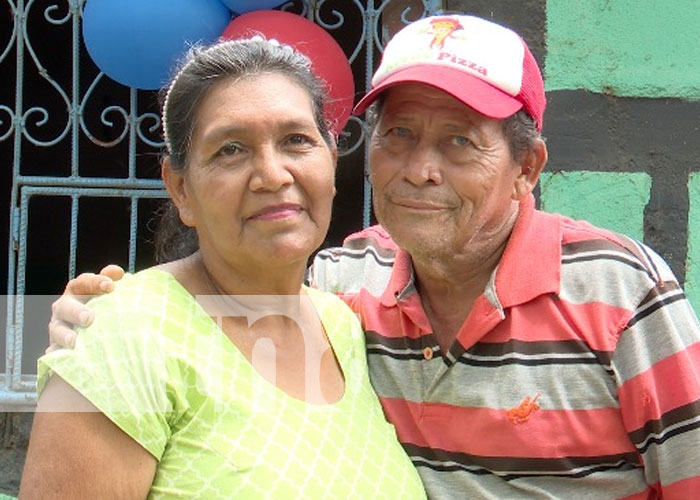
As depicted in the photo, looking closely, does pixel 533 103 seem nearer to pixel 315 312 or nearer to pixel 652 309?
pixel 652 309

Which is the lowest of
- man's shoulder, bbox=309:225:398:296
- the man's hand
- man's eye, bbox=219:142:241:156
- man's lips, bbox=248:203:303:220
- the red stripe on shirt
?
the red stripe on shirt

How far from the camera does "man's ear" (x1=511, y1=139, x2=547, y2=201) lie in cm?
190

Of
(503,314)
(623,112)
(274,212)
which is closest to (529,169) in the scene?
(503,314)

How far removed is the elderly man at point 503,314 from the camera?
1.68 meters

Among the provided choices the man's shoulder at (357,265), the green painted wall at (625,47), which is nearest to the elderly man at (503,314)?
the man's shoulder at (357,265)

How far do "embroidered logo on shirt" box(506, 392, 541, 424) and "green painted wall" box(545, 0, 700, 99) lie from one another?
1.61 m

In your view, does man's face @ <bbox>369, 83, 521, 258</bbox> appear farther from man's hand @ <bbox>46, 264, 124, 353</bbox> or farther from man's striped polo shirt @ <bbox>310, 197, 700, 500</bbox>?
man's hand @ <bbox>46, 264, 124, 353</bbox>

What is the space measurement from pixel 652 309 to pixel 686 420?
21 cm

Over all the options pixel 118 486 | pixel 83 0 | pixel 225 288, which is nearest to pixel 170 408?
pixel 118 486

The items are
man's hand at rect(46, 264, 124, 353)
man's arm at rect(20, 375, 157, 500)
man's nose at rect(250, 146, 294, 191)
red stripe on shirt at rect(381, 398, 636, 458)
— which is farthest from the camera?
red stripe on shirt at rect(381, 398, 636, 458)

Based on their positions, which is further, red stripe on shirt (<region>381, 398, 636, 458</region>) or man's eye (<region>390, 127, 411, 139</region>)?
man's eye (<region>390, 127, 411, 139</region>)

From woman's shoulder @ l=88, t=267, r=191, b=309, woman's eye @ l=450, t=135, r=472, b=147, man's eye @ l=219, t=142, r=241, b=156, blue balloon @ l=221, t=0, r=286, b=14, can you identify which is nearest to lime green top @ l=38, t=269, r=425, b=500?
woman's shoulder @ l=88, t=267, r=191, b=309

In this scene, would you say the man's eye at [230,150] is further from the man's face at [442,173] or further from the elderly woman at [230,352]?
the man's face at [442,173]

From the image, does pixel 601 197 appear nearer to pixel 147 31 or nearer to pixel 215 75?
pixel 147 31
